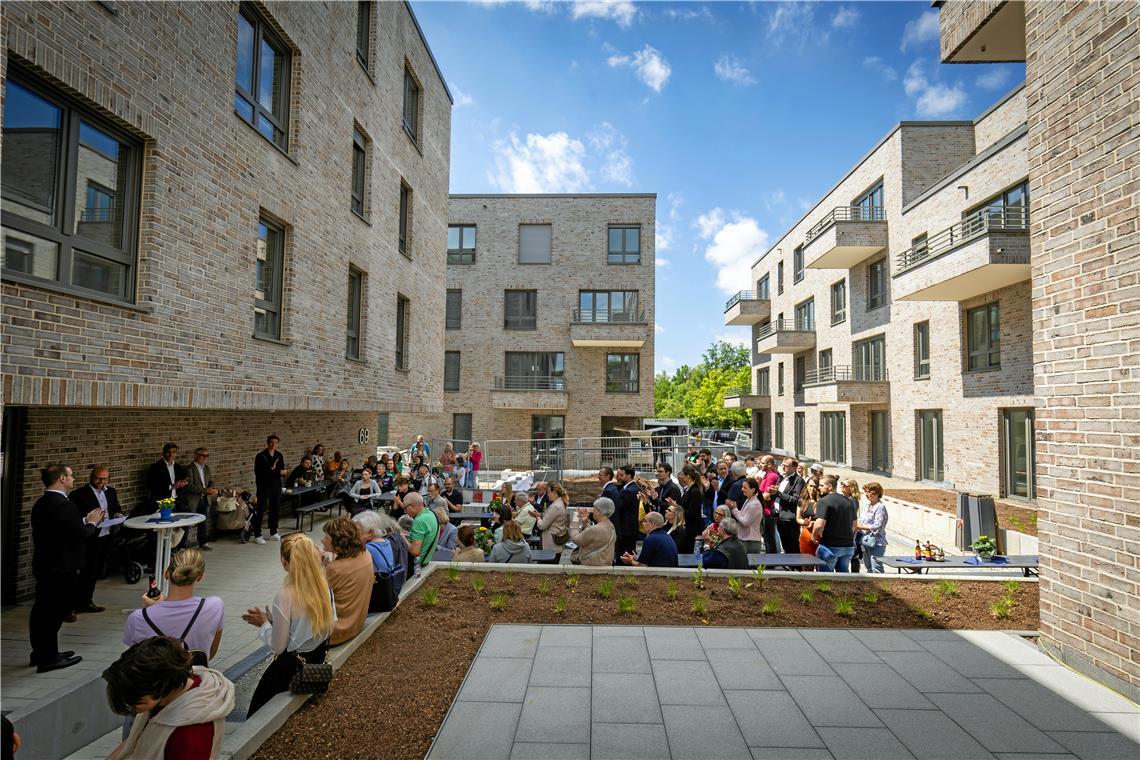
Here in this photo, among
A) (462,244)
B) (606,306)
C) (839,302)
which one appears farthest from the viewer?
(462,244)

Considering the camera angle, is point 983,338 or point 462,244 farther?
point 462,244

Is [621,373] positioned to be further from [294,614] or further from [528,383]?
[294,614]

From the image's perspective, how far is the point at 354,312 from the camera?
41.9ft

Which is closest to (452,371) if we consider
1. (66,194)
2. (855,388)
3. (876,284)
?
(855,388)

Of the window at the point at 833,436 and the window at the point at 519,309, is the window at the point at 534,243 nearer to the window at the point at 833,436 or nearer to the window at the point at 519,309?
the window at the point at 519,309

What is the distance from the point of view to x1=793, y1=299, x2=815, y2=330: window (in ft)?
104

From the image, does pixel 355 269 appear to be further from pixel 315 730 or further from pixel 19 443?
pixel 315 730

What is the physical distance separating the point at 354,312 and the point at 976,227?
18927mm

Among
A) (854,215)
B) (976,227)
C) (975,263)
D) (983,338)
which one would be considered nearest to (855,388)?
(983,338)

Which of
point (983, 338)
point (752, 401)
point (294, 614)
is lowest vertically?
point (294, 614)

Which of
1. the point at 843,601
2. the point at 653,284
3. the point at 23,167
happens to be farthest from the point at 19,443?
the point at 653,284

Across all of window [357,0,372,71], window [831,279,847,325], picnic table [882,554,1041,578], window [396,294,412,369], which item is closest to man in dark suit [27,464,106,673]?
picnic table [882,554,1041,578]

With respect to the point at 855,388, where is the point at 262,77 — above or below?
above

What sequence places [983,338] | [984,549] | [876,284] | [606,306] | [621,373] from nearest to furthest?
1. [984,549]
2. [983,338]
3. [876,284]
4. [621,373]
5. [606,306]
